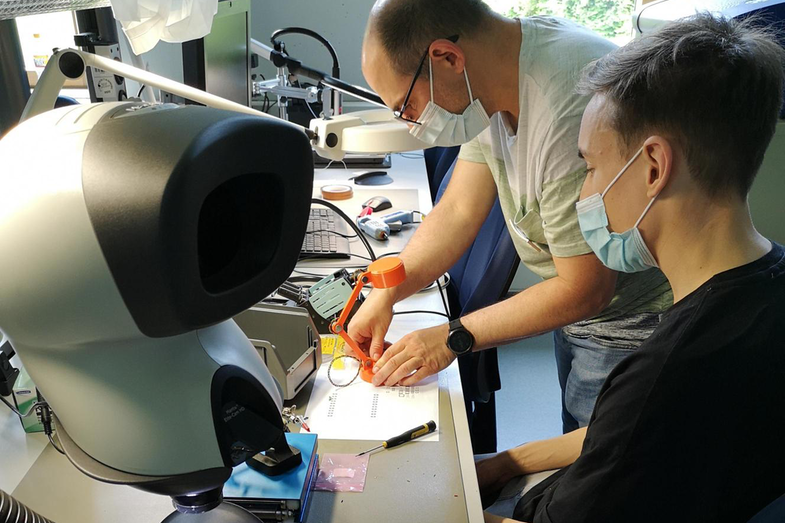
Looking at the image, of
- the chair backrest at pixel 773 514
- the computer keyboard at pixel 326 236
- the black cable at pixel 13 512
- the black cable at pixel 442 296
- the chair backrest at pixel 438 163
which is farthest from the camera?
the chair backrest at pixel 438 163

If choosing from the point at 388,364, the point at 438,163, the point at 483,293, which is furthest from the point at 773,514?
the point at 438,163

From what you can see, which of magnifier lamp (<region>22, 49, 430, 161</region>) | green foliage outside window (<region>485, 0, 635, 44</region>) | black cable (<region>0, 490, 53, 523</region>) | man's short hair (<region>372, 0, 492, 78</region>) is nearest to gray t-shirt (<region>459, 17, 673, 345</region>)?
man's short hair (<region>372, 0, 492, 78</region>)

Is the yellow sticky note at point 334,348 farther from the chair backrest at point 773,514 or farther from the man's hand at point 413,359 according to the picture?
the chair backrest at point 773,514

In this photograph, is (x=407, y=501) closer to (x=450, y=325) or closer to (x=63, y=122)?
(x=450, y=325)

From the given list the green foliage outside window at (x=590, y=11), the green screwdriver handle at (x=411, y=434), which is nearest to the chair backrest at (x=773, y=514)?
the green screwdriver handle at (x=411, y=434)

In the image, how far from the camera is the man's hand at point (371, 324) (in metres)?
1.26

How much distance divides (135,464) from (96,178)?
25cm

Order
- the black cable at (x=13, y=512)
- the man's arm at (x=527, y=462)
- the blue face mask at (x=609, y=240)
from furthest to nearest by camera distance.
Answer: the man's arm at (x=527, y=462) < the blue face mask at (x=609, y=240) < the black cable at (x=13, y=512)

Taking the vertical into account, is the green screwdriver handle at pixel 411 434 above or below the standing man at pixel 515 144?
below

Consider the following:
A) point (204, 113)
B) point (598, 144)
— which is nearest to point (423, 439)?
point (598, 144)

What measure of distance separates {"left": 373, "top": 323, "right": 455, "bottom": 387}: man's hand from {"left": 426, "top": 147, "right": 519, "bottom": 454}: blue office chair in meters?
0.26

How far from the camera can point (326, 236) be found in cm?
181

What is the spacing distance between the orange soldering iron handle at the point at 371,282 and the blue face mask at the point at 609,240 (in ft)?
1.10

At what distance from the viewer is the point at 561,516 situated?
89 cm
